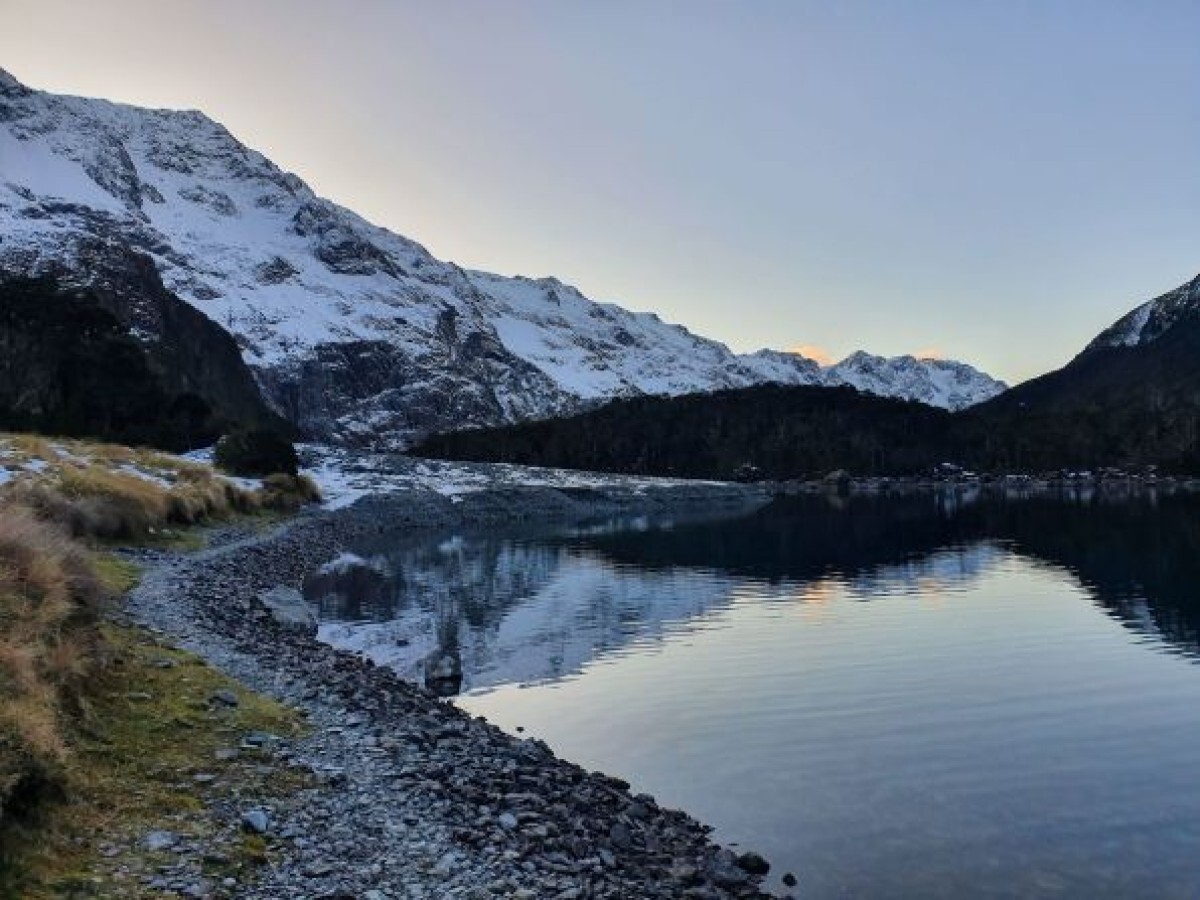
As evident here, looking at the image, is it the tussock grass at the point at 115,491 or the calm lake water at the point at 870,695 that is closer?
the calm lake water at the point at 870,695

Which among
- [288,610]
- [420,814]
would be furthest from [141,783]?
[288,610]

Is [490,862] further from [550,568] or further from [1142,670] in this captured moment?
[550,568]

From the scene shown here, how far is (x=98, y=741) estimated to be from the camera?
48.1 feet

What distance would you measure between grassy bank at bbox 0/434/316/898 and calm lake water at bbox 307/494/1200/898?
8.13 metres

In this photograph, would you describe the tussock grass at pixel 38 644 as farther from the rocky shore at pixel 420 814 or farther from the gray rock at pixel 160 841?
the rocky shore at pixel 420 814

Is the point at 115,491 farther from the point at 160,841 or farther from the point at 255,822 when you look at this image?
the point at 160,841

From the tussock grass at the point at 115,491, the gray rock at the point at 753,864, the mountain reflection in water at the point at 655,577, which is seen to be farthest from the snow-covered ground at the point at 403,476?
the gray rock at the point at 753,864

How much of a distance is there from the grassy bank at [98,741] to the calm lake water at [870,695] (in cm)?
813

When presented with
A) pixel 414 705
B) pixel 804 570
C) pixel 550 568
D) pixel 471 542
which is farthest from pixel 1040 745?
pixel 471 542

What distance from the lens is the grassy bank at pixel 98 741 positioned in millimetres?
10883

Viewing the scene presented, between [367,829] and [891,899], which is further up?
[367,829]

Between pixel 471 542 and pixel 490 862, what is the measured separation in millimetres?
79224

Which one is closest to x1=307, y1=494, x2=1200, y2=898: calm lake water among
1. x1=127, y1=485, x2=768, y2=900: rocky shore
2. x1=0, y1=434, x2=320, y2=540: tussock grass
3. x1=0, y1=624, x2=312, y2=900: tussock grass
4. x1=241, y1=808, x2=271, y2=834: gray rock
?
x1=127, y1=485, x2=768, y2=900: rocky shore

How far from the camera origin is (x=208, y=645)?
81.5 ft
